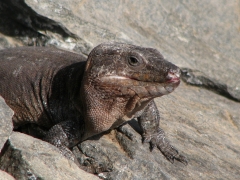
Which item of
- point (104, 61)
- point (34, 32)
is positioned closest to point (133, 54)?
point (104, 61)

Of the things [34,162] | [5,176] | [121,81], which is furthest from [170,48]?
[5,176]

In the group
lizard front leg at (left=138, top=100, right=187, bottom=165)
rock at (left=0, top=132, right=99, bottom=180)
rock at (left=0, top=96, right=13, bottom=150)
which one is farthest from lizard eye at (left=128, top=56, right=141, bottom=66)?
rock at (left=0, top=96, right=13, bottom=150)

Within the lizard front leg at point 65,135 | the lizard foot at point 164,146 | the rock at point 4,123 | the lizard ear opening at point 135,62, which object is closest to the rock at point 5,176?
the rock at point 4,123

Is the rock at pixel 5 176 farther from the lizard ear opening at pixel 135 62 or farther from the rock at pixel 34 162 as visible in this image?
the lizard ear opening at pixel 135 62

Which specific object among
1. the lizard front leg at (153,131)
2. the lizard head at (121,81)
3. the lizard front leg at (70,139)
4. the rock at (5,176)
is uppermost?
the lizard head at (121,81)

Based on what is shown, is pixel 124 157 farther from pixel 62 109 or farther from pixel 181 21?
pixel 181 21

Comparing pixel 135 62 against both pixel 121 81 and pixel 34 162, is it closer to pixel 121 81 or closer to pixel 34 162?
pixel 121 81
